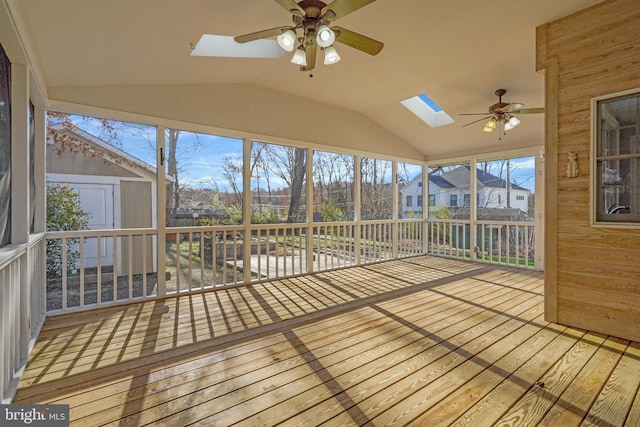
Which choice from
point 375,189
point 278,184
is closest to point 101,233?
point 278,184

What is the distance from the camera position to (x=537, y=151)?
512 centimetres

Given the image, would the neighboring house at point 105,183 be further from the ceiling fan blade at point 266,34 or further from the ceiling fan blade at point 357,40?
the ceiling fan blade at point 357,40

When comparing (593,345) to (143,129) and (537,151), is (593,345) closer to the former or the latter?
(537,151)

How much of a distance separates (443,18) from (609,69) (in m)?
1.41

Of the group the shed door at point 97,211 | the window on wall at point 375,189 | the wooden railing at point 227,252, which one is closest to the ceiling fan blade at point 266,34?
the shed door at point 97,211

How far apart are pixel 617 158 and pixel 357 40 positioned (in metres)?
2.30

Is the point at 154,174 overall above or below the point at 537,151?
below

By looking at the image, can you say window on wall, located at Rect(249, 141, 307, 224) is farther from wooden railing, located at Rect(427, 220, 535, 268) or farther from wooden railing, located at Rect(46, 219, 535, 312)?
wooden railing, located at Rect(427, 220, 535, 268)

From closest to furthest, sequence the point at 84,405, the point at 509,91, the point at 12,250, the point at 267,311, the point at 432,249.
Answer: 1. the point at 84,405
2. the point at 12,250
3. the point at 267,311
4. the point at 509,91
5. the point at 432,249

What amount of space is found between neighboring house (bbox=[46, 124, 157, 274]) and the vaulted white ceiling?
52 centimetres

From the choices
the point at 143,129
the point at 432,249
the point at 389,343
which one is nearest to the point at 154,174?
the point at 143,129

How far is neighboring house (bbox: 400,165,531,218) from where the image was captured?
18.0 feet

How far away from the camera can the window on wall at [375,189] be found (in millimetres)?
5684

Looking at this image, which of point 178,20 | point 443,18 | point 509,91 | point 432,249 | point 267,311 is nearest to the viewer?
point 178,20
